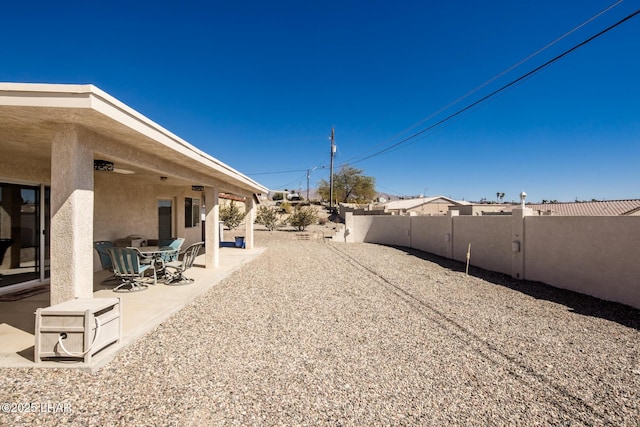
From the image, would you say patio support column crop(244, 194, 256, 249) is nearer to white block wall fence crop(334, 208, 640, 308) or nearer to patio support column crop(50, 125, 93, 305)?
white block wall fence crop(334, 208, 640, 308)

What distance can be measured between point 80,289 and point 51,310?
0.62 metres

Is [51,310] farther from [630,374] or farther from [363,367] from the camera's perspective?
[630,374]

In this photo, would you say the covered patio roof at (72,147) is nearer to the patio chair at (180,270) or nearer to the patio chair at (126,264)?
the patio chair at (126,264)

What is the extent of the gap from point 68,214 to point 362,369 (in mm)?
3828

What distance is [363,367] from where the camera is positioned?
11.4 ft

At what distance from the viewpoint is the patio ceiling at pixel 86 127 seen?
313 centimetres

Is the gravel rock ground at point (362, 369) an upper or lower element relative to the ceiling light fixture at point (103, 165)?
lower

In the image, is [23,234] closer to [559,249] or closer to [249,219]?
[249,219]

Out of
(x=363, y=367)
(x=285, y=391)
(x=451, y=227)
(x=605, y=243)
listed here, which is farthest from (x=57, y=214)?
(x=451, y=227)

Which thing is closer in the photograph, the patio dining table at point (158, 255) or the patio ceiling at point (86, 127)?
the patio ceiling at point (86, 127)

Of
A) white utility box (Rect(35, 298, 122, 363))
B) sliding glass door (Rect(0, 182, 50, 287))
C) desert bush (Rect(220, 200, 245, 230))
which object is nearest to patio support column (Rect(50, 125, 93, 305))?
white utility box (Rect(35, 298, 122, 363))

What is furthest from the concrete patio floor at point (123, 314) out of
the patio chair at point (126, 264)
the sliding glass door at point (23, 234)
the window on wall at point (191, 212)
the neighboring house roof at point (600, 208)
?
the neighboring house roof at point (600, 208)

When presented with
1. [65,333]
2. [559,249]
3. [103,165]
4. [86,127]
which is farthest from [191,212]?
[559,249]

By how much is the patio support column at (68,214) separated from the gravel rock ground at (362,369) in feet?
3.22
